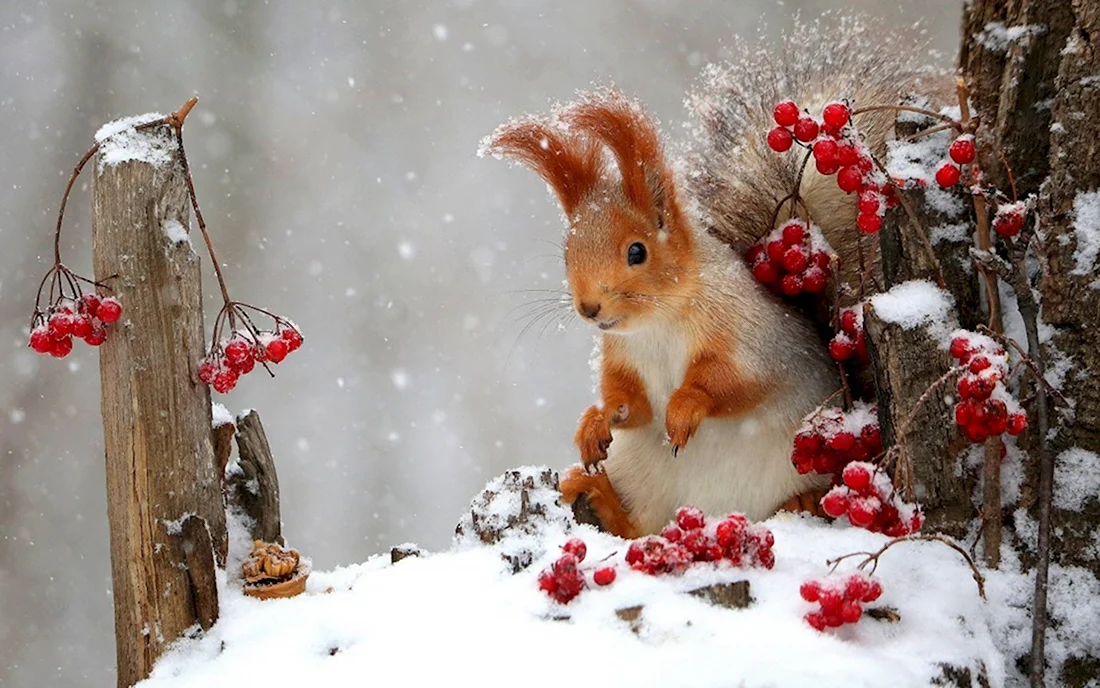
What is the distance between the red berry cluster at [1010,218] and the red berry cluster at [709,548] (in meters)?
0.36

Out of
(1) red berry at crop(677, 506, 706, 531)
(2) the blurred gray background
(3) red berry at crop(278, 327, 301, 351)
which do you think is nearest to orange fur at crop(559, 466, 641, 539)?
(1) red berry at crop(677, 506, 706, 531)

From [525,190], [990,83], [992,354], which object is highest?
[525,190]

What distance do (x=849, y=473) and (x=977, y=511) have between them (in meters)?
0.18

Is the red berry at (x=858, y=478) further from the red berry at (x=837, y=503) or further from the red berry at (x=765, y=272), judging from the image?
the red berry at (x=765, y=272)

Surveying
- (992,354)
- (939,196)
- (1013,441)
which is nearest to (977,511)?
(1013,441)

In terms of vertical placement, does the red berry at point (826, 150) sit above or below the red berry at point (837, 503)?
above

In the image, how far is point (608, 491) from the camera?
1.43 metres

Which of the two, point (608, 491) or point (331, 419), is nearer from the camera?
point (608, 491)

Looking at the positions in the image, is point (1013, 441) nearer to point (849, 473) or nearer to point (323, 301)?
point (849, 473)

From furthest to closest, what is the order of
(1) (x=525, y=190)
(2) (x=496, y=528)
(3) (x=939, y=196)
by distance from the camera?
(1) (x=525, y=190) < (2) (x=496, y=528) < (3) (x=939, y=196)

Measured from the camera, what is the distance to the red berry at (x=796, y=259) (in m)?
1.31

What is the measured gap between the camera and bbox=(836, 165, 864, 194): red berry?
1.07 meters

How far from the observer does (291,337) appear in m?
1.21

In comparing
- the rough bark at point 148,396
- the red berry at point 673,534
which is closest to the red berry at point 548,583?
the red berry at point 673,534
